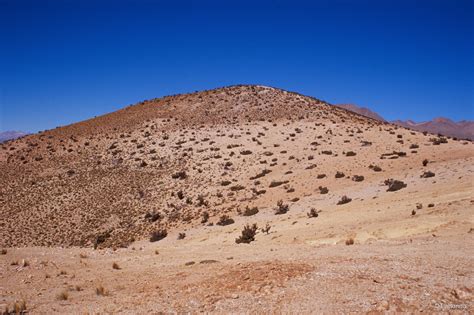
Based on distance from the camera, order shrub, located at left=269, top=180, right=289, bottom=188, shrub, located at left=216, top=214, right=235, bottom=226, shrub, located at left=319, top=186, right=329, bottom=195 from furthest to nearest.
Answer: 1. shrub, located at left=269, top=180, right=289, bottom=188
2. shrub, located at left=319, top=186, right=329, bottom=195
3. shrub, located at left=216, top=214, right=235, bottom=226

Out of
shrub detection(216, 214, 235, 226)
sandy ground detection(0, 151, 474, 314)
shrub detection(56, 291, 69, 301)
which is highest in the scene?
shrub detection(216, 214, 235, 226)

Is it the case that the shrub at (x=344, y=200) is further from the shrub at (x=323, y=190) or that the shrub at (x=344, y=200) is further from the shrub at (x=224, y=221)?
the shrub at (x=224, y=221)

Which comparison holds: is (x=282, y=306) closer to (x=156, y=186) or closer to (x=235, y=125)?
(x=156, y=186)

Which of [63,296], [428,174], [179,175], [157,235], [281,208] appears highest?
[179,175]

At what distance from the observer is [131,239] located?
Answer: 2178cm

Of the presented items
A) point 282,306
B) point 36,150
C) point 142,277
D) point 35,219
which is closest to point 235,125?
point 36,150

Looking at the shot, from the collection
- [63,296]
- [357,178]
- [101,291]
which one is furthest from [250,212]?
[63,296]

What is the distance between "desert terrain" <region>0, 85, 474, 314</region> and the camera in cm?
860

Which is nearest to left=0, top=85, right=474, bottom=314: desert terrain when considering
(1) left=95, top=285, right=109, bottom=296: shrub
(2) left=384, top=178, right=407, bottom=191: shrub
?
(1) left=95, top=285, right=109, bottom=296: shrub

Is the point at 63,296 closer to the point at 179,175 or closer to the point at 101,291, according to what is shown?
the point at 101,291

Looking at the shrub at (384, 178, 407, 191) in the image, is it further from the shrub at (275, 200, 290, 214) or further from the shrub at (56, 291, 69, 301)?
the shrub at (56, 291, 69, 301)

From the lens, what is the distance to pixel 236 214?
900 inches

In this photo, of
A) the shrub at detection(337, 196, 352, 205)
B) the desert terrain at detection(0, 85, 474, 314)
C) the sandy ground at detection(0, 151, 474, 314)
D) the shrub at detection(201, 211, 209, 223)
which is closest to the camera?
the sandy ground at detection(0, 151, 474, 314)

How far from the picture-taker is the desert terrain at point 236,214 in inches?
339
